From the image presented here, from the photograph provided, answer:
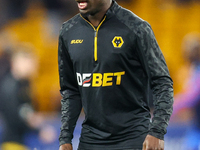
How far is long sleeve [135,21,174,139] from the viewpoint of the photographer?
77.8 inches

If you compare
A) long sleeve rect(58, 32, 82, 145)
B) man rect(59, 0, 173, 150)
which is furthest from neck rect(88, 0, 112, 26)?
long sleeve rect(58, 32, 82, 145)

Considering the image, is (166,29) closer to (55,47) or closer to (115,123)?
(55,47)

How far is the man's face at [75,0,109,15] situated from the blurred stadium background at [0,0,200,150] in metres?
3.27

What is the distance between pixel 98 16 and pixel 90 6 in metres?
0.12

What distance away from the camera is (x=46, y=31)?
5.46 meters

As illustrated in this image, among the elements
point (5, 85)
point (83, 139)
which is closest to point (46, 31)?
point (5, 85)

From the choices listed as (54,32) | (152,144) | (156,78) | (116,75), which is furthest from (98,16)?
(54,32)

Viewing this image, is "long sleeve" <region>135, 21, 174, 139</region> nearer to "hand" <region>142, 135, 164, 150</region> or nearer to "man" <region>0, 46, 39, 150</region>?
"hand" <region>142, 135, 164, 150</region>

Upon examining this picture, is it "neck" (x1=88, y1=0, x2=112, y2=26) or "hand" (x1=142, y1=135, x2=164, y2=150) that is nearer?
"hand" (x1=142, y1=135, x2=164, y2=150)

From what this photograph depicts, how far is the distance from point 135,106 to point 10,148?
344cm

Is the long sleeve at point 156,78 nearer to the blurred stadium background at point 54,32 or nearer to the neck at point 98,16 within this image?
the neck at point 98,16

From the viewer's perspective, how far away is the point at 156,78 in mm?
2066

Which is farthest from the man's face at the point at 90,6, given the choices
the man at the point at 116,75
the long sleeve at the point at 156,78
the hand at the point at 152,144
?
the hand at the point at 152,144

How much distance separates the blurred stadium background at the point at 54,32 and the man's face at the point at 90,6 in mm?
3272
